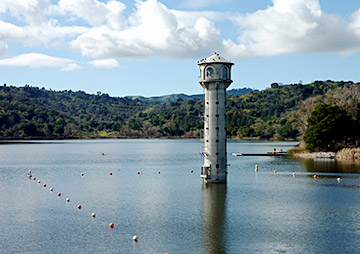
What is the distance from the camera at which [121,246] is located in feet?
127

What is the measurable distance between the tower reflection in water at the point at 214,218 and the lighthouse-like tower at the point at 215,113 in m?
3.07

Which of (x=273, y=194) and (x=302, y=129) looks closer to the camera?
(x=273, y=194)

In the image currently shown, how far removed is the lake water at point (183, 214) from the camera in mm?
38844

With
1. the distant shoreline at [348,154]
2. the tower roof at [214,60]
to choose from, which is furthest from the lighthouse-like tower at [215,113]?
the distant shoreline at [348,154]

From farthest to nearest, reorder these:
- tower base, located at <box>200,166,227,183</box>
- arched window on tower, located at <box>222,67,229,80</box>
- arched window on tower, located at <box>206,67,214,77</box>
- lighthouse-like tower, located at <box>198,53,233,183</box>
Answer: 1. tower base, located at <box>200,166,227,183</box>
2. arched window on tower, located at <box>222,67,229,80</box>
3. arched window on tower, located at <box>206,67,214,77</box>
4. lighthouse-like tower, located at <box>198,53,233,183</box>

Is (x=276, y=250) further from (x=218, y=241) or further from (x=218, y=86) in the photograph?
(x=218, y=86)

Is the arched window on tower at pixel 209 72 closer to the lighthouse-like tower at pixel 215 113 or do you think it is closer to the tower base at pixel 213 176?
the lighthouse-like tower at pixel 215 113

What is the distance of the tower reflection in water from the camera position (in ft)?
127

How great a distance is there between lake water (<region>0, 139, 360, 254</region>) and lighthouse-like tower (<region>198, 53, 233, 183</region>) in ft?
10.3

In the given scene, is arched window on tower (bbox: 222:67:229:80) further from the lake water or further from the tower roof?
the lake water

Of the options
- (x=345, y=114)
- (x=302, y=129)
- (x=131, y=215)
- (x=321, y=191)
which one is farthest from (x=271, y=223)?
(x=302, y=129)

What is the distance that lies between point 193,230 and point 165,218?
568 centimetres

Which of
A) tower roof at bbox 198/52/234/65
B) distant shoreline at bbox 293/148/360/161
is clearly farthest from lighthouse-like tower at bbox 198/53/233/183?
distant shoreline at bbox 293/148/360/161

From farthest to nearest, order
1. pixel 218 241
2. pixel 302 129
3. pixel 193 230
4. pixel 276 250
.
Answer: pixel 302 129 < pixel 193 230 < pixel 218 241 < pixel 276 250
